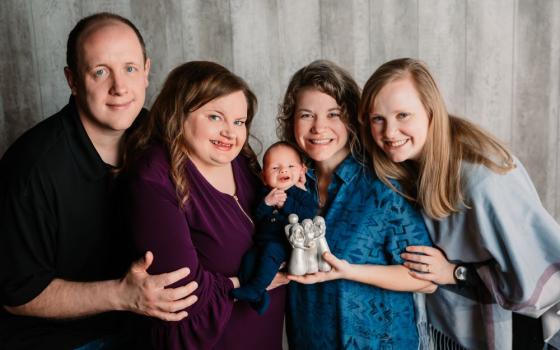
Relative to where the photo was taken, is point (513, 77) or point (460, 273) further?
point (513, 77)

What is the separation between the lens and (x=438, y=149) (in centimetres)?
180

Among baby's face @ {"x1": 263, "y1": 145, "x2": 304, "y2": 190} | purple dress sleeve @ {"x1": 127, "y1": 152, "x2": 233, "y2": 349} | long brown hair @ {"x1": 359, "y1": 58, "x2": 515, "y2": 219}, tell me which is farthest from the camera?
baby's face @ {"x1": 263, "y1": 145, "x2": 304, "y2": 190}

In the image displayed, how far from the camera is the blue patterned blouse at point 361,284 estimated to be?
1833 millimetres

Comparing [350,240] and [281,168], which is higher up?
[281,168]

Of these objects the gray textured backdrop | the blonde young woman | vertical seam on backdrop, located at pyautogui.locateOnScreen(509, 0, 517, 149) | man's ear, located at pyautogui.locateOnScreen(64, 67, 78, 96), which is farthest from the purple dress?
vertical seam on backdrop, located at pyautogui.locateOnScreen(509, 0, 517, 149)

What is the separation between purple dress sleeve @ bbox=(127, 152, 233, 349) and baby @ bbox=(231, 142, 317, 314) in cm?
9

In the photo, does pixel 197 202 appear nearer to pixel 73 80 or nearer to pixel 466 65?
pixel 73 80

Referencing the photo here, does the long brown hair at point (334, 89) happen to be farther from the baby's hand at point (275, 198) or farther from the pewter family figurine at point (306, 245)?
the pewter family figurine at point (306, 245)

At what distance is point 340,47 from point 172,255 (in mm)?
1881

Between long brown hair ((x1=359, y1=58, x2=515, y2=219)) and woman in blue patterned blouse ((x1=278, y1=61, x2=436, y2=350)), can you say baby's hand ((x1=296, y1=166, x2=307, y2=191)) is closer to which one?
woman in blue patterned blouse ((x1=278, y1=61, x2=436, y2=350))

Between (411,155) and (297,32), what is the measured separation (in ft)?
4.55

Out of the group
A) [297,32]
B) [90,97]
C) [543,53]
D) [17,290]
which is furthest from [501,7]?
[17,290]

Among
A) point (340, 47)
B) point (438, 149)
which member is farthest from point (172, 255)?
point (340, 47)

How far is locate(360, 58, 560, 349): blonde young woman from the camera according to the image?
173cm
